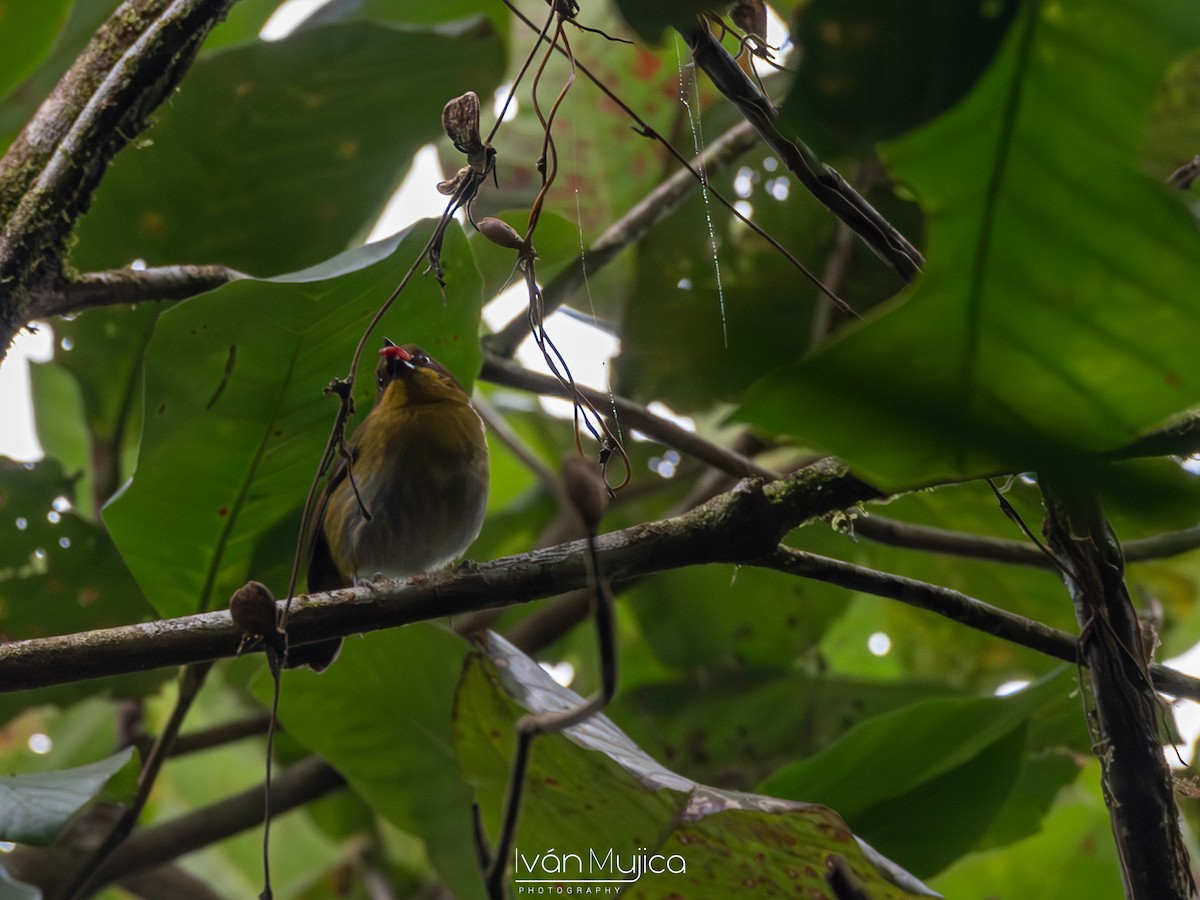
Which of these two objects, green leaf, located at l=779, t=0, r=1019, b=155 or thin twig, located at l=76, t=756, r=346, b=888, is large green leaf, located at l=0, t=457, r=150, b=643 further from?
green leaf, located at l=779, t=0, r=1019, b=155

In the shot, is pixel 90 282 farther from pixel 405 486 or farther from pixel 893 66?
pixel 893 66

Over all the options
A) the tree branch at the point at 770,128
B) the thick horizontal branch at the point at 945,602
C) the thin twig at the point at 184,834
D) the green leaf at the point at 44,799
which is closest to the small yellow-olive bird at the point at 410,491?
the thin twig at the point at 184,834

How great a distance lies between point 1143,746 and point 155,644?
1116 millimetres

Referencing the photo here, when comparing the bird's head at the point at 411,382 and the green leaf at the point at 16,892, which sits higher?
the bird's head at the point at 411,382

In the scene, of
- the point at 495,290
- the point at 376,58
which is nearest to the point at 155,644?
the point at 495,290

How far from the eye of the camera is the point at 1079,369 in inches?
28.8

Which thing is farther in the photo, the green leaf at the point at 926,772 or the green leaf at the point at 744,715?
the green leaf at the point at 744,715

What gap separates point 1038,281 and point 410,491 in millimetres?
1879

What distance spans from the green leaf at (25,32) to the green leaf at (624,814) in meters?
1.70

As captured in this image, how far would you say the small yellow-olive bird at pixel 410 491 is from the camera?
8.11 feet

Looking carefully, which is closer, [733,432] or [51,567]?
[51,567]

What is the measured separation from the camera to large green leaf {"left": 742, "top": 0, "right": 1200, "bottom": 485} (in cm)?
71

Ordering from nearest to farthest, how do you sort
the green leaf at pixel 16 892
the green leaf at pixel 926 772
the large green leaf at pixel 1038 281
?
the large green leaf at pixel 1038 281 → the green leaf at pixel 16 892 → the green leaf at pixel 926 772

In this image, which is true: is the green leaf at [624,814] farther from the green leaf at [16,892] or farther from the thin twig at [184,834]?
the thin twig at [184,834]
